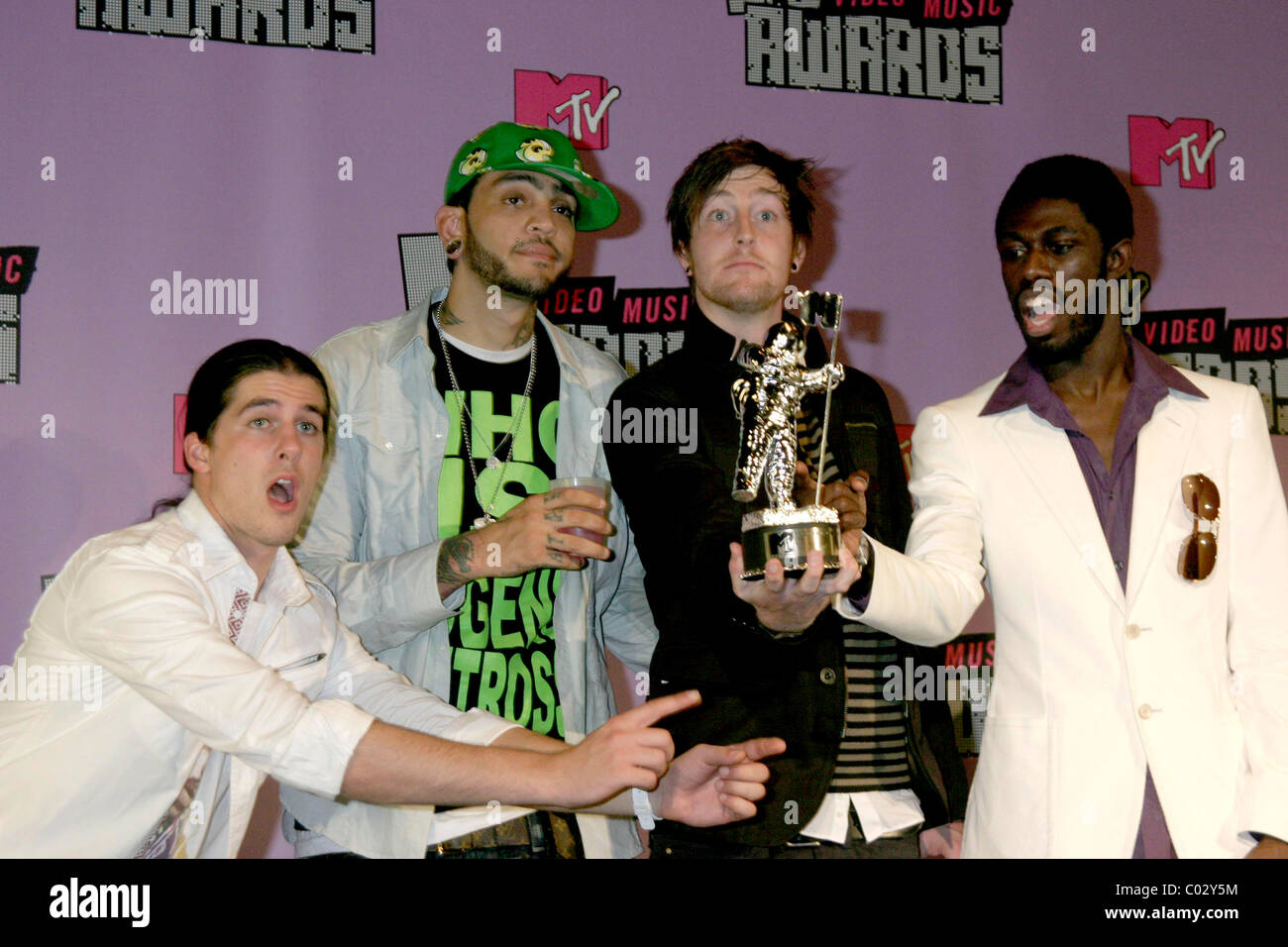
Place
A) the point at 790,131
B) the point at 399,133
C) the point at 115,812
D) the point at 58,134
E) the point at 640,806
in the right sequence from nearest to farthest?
1. the point at 115,812
2. the point at 640,806
3. the point at 58,134
4. the point at 399,133
5. the point at 790,131

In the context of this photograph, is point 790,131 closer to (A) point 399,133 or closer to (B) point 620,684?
(A) point 399,133

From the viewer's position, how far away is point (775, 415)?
2256 mm

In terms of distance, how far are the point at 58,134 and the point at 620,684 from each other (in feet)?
7.40

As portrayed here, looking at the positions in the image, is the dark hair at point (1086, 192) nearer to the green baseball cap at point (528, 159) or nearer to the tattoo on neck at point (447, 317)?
the green baseball cap at point (528, 159)

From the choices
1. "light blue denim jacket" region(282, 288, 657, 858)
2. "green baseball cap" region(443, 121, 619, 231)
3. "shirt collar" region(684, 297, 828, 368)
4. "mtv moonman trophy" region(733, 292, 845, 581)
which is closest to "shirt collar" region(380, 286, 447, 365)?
"light blue denim jacket" region(282, 288, 657, 858)

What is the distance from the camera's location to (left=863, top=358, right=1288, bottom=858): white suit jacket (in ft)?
6.72

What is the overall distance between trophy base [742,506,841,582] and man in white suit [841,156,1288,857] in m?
0.09

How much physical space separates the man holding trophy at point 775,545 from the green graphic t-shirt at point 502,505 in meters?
0.37

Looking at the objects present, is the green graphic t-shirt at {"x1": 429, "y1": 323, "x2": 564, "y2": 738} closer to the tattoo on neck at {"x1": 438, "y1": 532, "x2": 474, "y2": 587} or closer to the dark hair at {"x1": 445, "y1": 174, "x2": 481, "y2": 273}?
the tattoo on neck at {"x1": 438, "y1": 532, "x2": 474, "y2": 587}

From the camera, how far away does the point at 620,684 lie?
3744mm

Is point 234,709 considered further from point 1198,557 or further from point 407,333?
point 1198,557

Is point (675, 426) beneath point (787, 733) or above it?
above
